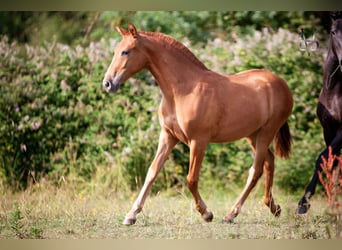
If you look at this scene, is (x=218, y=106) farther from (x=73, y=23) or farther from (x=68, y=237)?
(x=73, y=23)

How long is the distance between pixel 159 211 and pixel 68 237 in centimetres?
114

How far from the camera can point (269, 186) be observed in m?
7.20

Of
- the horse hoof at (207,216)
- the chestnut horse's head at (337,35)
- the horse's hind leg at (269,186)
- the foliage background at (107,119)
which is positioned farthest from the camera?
the foliage background at (107,119)

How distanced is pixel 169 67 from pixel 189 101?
0.35 m

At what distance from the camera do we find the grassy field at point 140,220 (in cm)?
655

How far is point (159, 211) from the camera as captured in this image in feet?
24.4

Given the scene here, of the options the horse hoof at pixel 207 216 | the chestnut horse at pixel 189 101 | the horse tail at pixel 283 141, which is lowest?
the horse hoof at pixel 207 216

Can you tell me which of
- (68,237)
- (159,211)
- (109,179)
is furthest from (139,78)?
(68,237)

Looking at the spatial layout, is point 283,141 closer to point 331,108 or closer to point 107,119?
point 331,108

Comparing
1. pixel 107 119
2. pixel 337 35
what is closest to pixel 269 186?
pixel 337 35

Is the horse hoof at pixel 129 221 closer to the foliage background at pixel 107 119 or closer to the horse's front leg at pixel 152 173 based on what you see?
the horse's front leg at pixel 152 173

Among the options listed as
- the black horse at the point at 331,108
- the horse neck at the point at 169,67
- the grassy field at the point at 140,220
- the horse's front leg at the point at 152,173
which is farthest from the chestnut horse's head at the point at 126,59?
the black horse at the point at 331,108

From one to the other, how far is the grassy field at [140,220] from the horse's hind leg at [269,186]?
0.10 meters

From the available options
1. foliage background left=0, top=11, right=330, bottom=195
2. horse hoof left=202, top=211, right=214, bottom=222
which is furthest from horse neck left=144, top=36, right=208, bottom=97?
foliage background left=0, top=11, right=330, bottom=195
